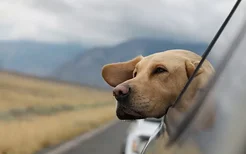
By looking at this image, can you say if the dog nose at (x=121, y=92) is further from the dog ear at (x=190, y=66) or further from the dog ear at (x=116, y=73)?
the dog ear at (x=116, y=73)

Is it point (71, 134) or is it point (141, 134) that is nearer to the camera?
point (141, 134)

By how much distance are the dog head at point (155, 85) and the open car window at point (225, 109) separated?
848 mm

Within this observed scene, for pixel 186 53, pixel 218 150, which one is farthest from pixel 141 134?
pixel 218 150

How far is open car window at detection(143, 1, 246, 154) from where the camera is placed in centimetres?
152

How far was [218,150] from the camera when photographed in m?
1.55

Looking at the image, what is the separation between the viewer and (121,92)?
109 inches

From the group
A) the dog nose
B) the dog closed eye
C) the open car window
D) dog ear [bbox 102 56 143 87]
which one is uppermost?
the open car window

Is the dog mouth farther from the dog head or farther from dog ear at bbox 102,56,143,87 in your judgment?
dog ear at bbox 102,56,143,87

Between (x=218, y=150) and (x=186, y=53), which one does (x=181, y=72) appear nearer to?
(x=186, y=53)

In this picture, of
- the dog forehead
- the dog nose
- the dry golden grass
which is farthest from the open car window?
the dry golden grass

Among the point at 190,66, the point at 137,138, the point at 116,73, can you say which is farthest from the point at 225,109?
the point at 137,138

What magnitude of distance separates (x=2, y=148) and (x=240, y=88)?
1603 cm

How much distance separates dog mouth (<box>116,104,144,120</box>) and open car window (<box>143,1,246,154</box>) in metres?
0.89

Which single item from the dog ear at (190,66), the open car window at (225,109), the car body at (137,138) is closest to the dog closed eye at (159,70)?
the dog ear at (190,66)
